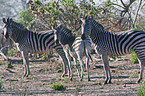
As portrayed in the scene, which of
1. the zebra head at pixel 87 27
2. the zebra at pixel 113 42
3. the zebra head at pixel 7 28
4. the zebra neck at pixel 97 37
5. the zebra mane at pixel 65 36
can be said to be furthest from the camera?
the zebra head at pixel 7 28

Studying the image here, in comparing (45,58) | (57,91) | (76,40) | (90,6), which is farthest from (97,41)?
(45,58)

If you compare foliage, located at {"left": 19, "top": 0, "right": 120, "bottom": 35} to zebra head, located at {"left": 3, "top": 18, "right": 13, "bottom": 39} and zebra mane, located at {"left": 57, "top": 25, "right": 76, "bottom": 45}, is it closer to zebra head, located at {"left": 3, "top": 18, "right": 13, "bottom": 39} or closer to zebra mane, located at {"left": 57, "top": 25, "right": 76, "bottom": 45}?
zebra head, located at {"left": 3, "top": 18, "right": 13, "bottom": 39}

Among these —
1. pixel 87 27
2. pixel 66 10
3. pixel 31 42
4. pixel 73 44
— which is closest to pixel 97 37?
pixel 87 27

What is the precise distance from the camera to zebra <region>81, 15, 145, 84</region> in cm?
703

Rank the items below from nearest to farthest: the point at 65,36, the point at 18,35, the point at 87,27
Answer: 1. the point at 87,27
2. the point at 65,36
3. the point at 18,35

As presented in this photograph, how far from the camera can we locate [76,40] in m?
8.30

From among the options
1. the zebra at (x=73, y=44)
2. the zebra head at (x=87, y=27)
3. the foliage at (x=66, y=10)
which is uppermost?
the foliage at (x=66, y=10)

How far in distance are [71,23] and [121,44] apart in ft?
25.3

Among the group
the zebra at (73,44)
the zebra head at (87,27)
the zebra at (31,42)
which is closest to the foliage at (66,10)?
the zebra at (31,42)

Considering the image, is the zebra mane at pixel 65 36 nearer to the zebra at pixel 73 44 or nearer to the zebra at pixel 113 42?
the zebra at pixel 73 44

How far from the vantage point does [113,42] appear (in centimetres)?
743

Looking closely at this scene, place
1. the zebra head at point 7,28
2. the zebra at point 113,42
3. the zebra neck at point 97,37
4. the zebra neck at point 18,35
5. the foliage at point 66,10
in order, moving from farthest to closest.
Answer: the foliage at point 66,10 → the zebra neck at point 18,35 → the zebra head at point 7,28 → the zebra neck at point 97,37 → the zebra at point 113,42

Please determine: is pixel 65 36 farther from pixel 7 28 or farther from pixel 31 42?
pixel 7 28

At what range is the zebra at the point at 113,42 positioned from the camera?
703cm
